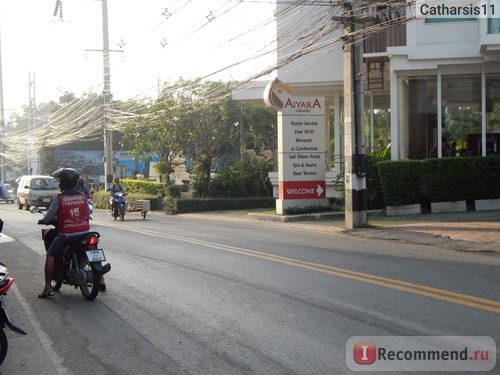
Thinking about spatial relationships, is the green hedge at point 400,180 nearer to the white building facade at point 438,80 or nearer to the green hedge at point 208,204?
the white building facade at point 438,80

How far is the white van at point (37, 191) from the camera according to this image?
34.6 meters

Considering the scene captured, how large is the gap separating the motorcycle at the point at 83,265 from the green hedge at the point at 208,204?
70.3 ft

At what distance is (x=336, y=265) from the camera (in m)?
11.3

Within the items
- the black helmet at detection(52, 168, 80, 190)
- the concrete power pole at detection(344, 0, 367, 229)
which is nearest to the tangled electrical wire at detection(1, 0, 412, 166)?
the concrete power pole at detection(344, 0, 367, 229)

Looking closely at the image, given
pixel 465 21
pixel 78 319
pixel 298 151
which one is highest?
pixel 465 21

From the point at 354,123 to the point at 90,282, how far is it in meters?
10.0

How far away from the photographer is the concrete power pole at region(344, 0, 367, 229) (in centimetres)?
1730

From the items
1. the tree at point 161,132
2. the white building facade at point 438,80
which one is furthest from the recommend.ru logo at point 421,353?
the tree at point 161,132

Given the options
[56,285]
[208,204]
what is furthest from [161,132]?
[56,285]

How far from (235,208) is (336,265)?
2001cm

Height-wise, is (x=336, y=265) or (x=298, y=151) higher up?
(x=298, y=151)

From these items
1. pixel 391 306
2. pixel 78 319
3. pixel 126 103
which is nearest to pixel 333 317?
pixel 391 306

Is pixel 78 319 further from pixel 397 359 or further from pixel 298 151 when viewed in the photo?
pixel 298 151

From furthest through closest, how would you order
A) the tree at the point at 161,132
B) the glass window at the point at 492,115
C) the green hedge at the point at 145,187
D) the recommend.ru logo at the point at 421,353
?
the green hedge at the point at 145,187, the tree at the point at 161,132, the glass window at the point at 492,115, the recommend.ru logo at the point at 421,353
